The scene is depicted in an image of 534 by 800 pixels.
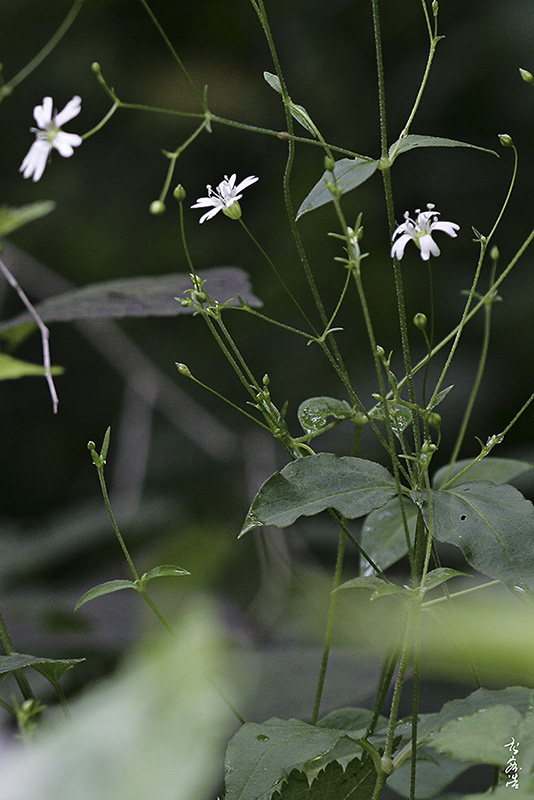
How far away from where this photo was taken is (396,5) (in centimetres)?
137

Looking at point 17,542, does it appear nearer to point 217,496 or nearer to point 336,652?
point 217,496

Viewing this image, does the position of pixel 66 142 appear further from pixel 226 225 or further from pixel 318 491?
pixel 226 225

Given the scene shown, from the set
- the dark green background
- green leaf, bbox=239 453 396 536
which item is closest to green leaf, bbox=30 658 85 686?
green leaf, bbox=239 453 396 536

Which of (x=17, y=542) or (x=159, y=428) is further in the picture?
(x=159, y=428)

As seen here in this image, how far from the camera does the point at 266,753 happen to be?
0.32 metres

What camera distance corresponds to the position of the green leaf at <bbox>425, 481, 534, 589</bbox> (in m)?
0.33

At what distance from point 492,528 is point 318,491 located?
8 cm

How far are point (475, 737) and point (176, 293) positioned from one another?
0.38 meters

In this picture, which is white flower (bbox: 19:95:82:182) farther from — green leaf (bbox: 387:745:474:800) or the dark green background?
the dark green background

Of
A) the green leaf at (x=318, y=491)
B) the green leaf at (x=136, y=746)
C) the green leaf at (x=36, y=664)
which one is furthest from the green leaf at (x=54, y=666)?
the green leaf at (x=136, y=746)

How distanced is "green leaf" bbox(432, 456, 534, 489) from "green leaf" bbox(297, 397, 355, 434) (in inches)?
2.7

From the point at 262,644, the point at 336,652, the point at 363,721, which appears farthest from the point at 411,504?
the point at 262,644

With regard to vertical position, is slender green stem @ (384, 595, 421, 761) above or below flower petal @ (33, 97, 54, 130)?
below

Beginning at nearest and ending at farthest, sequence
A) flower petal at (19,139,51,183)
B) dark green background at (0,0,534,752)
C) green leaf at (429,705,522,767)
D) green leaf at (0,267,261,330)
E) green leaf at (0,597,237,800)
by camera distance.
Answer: green leaf at (0,597,237,800) < green leaf at (429,705,522,767) < flower petal at (19,139,51,183) < green leaf at (0,267,261,330) < dark green background at (0,0,534,752)
